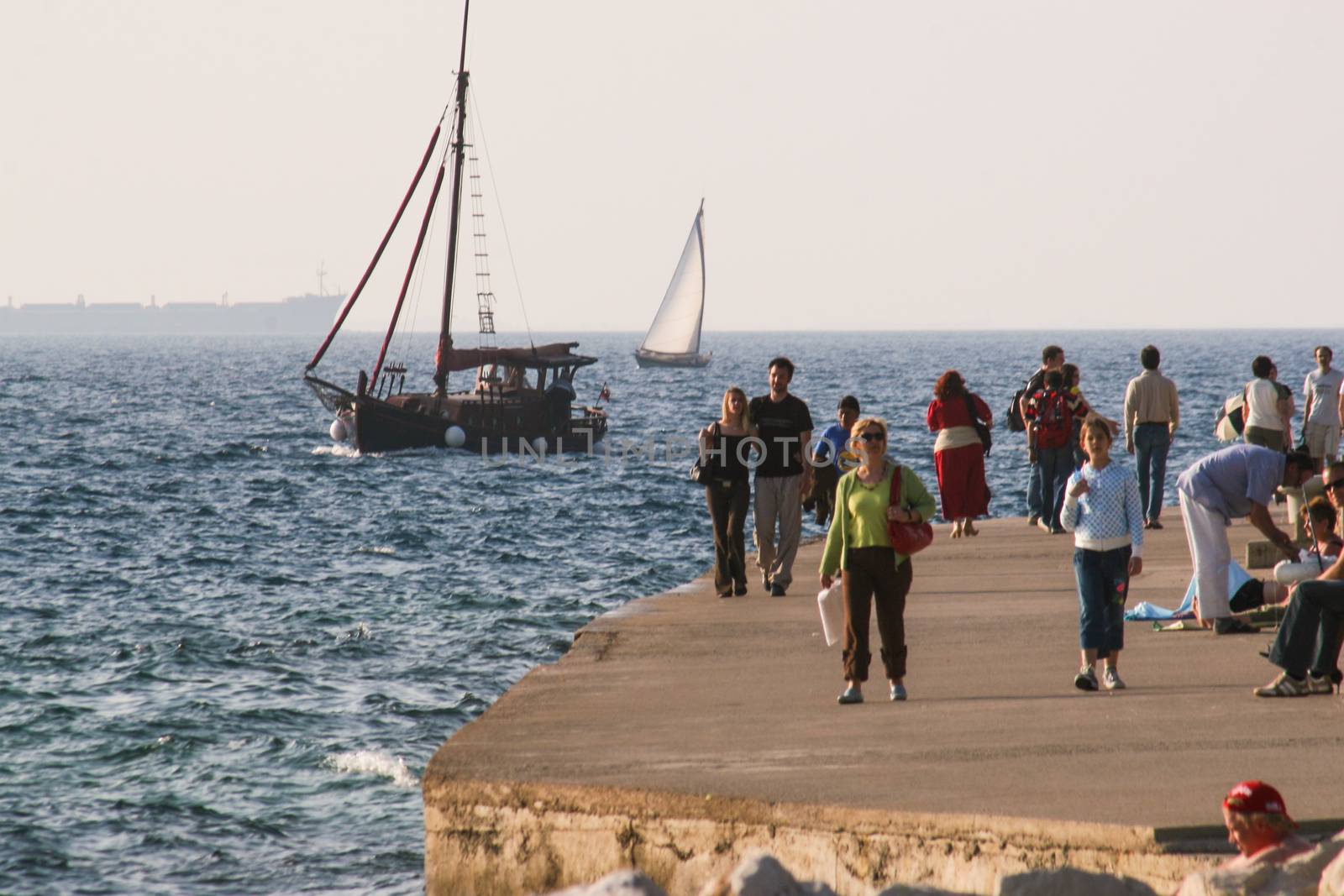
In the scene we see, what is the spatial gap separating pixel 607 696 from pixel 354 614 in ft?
34.4

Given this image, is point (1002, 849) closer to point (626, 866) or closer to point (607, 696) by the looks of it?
point (626, 866)

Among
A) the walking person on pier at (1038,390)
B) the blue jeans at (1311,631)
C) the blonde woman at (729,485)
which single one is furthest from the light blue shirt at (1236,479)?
the walking person on pier at (1038,390)

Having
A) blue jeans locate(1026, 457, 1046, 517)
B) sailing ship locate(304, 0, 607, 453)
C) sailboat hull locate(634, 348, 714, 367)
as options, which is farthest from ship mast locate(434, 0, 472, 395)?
sailboat hull locate(634, 348, 714, 367)

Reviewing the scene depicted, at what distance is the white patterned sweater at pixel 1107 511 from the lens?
337 inches

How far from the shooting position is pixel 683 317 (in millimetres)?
121188

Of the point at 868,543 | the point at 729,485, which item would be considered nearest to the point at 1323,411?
the point at 729,485

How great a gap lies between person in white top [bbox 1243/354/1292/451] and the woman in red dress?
2417mm

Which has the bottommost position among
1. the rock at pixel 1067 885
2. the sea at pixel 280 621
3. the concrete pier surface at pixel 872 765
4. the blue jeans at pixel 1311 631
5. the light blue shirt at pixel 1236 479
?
the sea at pixel 280 621

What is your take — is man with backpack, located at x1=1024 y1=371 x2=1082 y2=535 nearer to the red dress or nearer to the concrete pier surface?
the red dress

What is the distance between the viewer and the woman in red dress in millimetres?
14539

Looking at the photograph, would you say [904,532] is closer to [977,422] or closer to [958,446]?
[977,422]

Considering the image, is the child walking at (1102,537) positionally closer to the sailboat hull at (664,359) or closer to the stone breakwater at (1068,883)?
the stone breakwater at (1068,883)

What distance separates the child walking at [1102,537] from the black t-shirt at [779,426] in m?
3.13

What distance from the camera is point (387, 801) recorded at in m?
10.9
